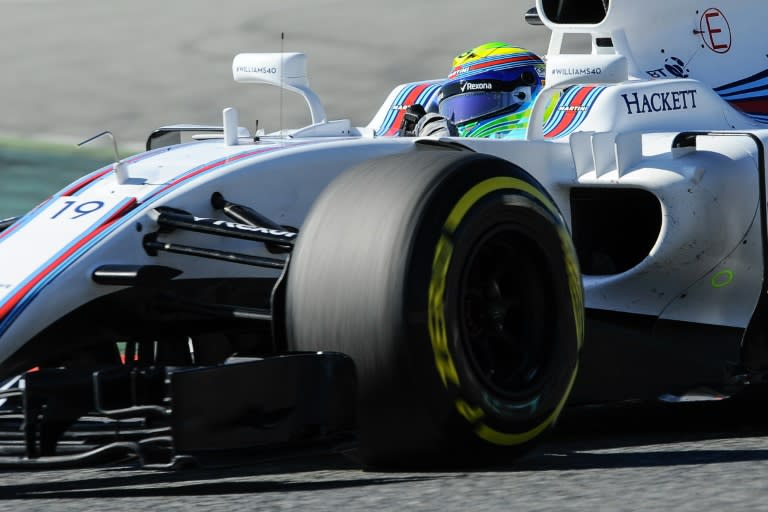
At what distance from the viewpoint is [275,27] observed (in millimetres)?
17953

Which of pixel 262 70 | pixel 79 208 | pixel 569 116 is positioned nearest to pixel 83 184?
pixel 79 208

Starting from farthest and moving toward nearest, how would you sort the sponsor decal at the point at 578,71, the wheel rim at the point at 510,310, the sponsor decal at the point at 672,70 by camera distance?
the sponsor decal at the point at 672,70 < the sponsor decal at the point at 578,71 < the wheel rim at the point at 510,310

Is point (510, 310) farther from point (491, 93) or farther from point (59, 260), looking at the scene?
point (491, 93)

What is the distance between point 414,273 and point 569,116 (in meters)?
2.38

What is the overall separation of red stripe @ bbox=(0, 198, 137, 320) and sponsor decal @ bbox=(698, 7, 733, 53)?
10.2ft

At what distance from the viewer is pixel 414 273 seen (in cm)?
355

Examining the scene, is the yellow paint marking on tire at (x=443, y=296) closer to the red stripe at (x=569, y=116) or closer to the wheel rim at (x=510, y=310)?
the wheel rim at (x=510, y=310)

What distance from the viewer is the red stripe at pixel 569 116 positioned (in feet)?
18.8

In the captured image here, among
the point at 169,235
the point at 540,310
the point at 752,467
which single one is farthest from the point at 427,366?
the point at 169,235

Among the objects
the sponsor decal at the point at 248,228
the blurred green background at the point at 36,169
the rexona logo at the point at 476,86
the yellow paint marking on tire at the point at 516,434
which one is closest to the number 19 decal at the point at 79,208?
the sponsor decal at the point at 248,228

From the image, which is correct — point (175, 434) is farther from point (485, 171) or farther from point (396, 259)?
point (485, 171)

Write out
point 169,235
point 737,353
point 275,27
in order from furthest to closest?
1. point 275,27
2. point 737,353
3. point 169,235

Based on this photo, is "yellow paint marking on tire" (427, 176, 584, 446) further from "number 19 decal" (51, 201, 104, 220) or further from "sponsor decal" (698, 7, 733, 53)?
"sponsor decal" (698, 7, 733, 53)

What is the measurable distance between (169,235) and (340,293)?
99 centimetres
